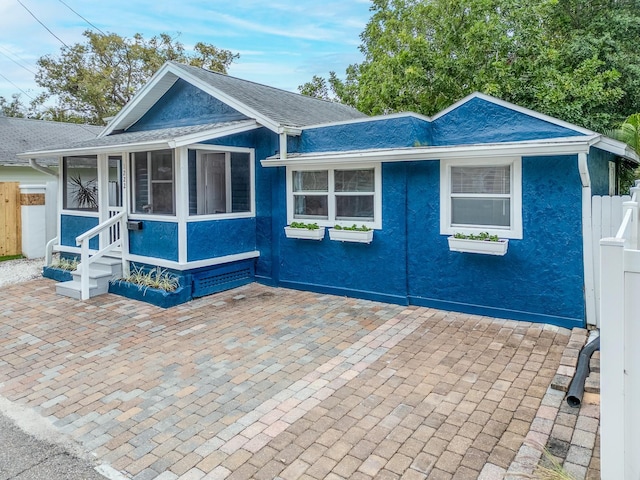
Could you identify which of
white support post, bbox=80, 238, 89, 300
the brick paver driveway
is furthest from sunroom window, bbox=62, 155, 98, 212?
the brick paver driveway

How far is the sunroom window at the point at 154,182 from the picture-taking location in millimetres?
8250

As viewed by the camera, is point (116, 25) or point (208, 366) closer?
point (208, 366)

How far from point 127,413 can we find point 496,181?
555 cm

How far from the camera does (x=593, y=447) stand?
3203 millimetres

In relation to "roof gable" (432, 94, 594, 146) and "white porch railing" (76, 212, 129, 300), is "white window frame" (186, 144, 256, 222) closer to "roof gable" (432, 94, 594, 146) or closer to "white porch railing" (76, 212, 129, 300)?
"white porch railing" (76, 212, 129, 300)

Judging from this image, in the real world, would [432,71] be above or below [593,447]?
above

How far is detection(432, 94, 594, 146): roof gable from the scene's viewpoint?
604 centimetres

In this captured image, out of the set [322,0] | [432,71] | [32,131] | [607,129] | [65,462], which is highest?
[322,0]

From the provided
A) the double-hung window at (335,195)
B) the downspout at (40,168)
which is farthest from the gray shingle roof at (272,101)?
the downspout at (40,168)

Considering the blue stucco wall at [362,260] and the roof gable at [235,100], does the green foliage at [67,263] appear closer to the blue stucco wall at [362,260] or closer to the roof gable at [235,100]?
the roof gable at [235,100]

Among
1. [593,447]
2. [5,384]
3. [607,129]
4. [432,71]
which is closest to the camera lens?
[593,447]

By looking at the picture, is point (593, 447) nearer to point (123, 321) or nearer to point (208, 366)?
point (208, 366)

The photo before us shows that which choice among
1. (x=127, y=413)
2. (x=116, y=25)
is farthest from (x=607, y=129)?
(x=116, y=25)

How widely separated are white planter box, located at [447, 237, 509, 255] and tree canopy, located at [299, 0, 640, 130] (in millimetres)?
8329
